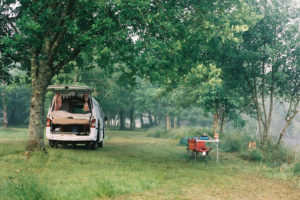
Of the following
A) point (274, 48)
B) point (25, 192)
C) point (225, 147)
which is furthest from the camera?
point (225, 147)

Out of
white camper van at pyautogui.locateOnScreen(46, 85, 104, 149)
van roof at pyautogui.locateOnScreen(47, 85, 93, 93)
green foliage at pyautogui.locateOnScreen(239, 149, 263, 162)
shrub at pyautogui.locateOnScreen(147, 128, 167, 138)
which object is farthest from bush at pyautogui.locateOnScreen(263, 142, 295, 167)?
shrub at pyautogui.locateOnScreen(147, 128, 167, 138)

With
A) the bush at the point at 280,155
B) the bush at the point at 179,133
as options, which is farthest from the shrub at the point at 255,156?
the bush at the point at 179,133

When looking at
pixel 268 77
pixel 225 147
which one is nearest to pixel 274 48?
pixel 268 77

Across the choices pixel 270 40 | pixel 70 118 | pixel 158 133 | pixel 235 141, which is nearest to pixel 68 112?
pixel 70 118

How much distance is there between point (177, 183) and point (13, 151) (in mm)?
6802

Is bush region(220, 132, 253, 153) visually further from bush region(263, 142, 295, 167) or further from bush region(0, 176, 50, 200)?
bush region(0, 176, 50, 200)

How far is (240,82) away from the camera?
17.1 m

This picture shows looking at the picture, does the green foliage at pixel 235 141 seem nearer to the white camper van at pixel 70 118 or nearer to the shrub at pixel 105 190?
the white camper van at pixel 70 118

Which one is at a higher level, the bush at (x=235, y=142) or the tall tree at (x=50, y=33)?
the tall tree at (x=50, y=33)

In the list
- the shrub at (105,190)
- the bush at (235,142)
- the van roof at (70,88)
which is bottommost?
the bush at (235,142)

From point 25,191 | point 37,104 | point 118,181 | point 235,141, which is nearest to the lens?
point 25,191

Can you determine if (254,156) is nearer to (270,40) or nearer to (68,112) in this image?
(270,40)

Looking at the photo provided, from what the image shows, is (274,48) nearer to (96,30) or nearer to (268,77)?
(268,77)

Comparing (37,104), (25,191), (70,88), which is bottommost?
(25,191)
